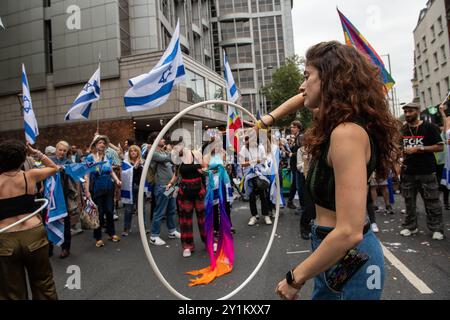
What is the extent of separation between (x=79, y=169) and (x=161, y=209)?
1811 millimetres

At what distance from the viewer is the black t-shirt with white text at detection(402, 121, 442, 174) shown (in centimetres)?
544

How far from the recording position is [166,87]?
6012 mm

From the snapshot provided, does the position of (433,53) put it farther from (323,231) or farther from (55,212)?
(323,231)

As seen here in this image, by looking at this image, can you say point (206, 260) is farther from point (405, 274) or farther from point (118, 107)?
point (118, 107)

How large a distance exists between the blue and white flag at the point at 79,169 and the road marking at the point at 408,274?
5.61 m

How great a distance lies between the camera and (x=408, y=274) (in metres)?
4.00

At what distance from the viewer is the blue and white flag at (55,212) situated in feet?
17.9

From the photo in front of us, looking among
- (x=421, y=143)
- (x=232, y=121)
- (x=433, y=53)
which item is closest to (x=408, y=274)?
(x=421, y=143)

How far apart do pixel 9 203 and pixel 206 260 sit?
10.2ft

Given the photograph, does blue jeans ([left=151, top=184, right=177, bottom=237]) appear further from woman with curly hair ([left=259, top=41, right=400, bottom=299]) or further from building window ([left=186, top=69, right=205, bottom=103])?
building window ([left=186, top=69, right=205, bottom=103])

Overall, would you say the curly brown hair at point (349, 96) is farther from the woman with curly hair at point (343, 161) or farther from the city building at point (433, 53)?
the city building at point (433, 53)

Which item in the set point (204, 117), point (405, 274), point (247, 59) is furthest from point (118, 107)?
point (247, 59)

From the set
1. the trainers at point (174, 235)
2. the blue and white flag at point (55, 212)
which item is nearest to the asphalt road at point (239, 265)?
the trainers at point (174, 235)

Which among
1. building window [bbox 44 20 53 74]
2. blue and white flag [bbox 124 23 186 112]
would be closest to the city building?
blue and white flag [bbox 124 23 186 112]
